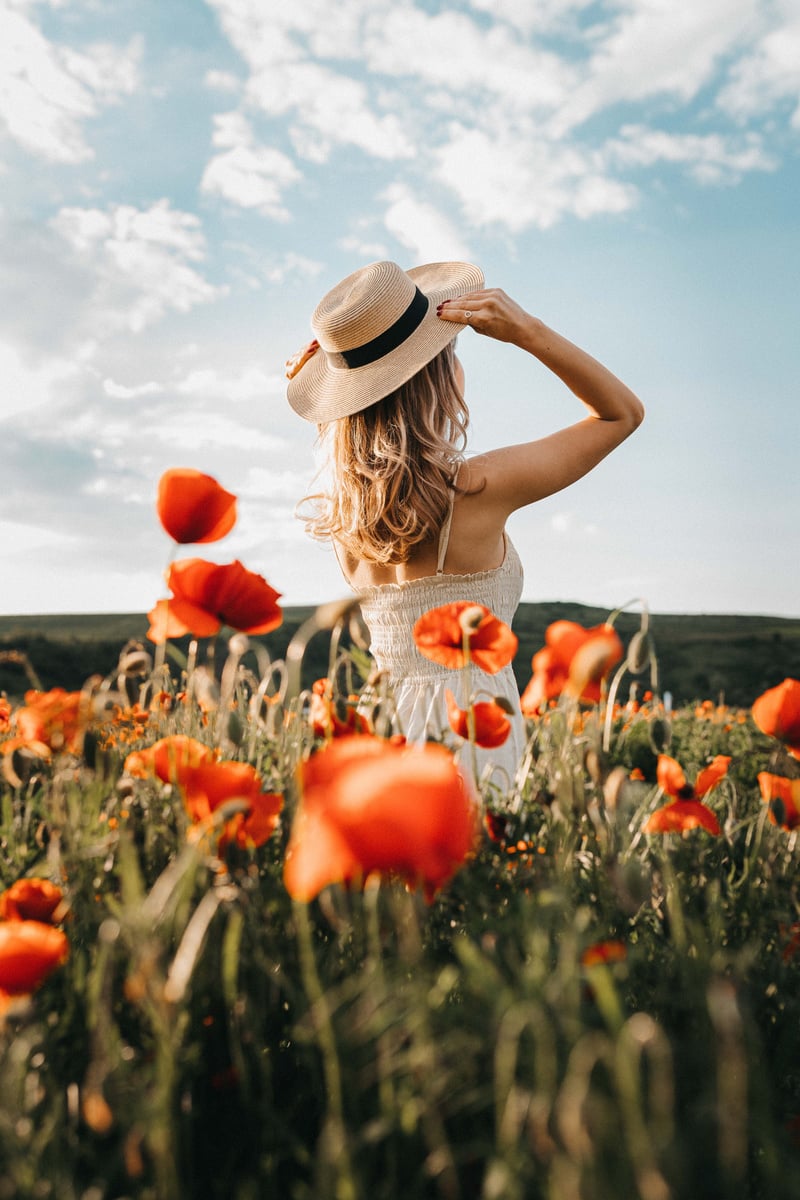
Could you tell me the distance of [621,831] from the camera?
1354 mm

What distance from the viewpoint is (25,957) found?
92cm

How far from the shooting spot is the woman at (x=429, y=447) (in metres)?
2.91

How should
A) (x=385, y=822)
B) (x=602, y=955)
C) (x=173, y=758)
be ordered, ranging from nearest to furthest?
(x=385, y=822) → (x=602, y=955) → (x=173, y=758)

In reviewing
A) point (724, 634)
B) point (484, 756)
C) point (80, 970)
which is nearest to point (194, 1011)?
point (80, 970)

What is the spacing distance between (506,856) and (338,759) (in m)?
0.60

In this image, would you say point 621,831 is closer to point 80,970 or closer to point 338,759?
point 338,759

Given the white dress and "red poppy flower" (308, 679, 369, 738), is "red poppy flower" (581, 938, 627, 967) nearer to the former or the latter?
"red poppy flower" (308, 679, 369, 738)

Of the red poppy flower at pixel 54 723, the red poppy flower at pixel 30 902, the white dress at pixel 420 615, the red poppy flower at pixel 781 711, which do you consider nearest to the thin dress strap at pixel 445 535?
the white dress at pixel 420 615

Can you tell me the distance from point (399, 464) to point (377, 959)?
2276 millimetres

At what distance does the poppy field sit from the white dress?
4.76 feet

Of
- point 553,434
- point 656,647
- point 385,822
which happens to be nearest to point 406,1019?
point 385,822

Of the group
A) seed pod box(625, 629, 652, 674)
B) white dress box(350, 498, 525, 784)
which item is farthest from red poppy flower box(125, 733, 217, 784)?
white dress box(350, 498, 525, 784)

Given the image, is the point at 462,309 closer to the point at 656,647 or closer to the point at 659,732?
the point at 659,732

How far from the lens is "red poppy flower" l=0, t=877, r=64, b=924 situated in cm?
112
